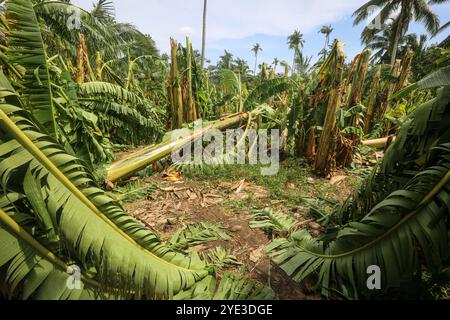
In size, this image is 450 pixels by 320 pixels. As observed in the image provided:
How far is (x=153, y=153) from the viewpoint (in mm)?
3996

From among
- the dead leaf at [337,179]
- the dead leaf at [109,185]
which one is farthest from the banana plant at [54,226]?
the dead leaf at [337,179]

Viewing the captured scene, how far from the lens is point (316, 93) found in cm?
453

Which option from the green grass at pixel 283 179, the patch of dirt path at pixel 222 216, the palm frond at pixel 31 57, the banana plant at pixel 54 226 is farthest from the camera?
the green grass at pixel 283 179

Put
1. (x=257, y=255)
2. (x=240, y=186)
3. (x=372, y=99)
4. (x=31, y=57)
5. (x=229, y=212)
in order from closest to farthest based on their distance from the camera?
(x=31, y=57) < (x=257, y=255) < (x=229, y=212) < (x=240, y=186) < (x=372, y=99)

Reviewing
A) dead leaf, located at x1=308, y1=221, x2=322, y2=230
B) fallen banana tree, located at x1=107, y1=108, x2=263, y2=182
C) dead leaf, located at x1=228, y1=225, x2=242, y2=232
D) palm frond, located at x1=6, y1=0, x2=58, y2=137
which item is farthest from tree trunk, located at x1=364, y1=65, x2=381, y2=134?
palm frond, located at x1=6, y1=0, x2=58, y2=137

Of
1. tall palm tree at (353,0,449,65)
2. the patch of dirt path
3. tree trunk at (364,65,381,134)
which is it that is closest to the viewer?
the patch of dirt path

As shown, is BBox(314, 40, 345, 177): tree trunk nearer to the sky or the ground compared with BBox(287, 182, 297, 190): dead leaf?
nearer to the sky

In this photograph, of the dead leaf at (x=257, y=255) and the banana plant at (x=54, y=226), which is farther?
the dead leaf at (x=257, y=255)

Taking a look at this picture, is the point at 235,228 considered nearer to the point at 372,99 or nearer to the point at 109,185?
the point at 109,185

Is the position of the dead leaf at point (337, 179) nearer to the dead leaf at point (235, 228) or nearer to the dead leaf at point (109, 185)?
the dead leaf at point (235, 228)

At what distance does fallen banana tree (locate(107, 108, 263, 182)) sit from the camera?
3541 mm

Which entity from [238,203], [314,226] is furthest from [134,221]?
[314,226]

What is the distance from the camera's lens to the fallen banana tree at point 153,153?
3.54 meters

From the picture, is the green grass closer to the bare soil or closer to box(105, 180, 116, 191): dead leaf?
the bare soil
